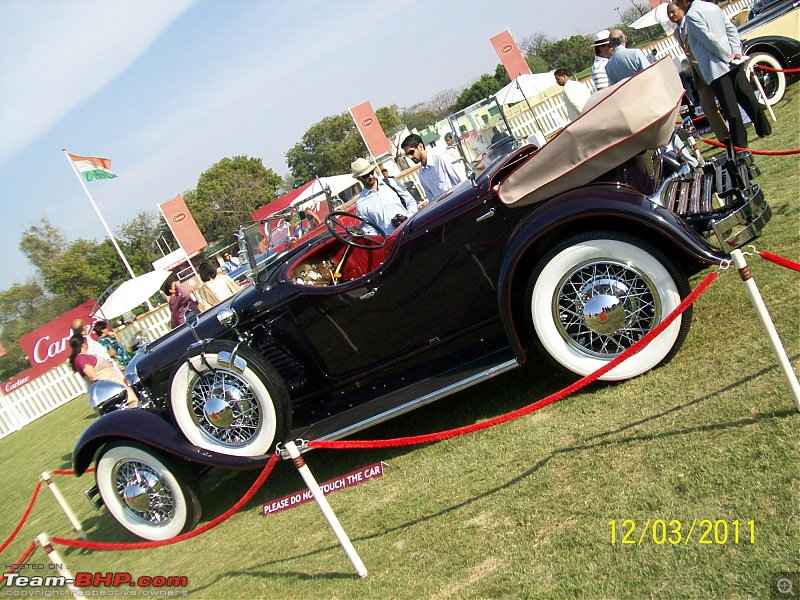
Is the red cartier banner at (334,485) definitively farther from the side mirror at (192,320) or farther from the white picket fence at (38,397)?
the white picket fence at (38,397)

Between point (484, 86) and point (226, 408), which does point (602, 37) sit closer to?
point (226, 408)

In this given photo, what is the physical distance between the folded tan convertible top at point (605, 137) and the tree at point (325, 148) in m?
55.5

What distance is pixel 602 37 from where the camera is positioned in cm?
716

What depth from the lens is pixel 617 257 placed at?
Result: 11.2 ft

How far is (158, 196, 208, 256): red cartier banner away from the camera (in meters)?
21.4

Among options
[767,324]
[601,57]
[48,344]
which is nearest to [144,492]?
[767,324]

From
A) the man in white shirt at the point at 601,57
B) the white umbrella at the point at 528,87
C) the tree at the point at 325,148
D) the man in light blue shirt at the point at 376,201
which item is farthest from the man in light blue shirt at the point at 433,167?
the tree at the point at 325,148

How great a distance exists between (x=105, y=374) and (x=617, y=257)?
271 inches

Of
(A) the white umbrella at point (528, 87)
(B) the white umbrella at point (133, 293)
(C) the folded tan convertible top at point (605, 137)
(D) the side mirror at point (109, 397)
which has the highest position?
(A) the white umbrella at point (528, 87)

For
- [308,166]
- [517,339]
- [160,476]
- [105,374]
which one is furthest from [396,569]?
[308,166]

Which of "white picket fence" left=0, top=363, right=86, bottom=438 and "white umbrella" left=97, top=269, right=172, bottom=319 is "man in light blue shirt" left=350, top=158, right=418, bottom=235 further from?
"white picket fence" left=0, top=363, right=86, bottom=438

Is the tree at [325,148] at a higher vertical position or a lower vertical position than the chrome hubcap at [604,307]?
higher

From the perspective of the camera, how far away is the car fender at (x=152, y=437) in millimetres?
4336

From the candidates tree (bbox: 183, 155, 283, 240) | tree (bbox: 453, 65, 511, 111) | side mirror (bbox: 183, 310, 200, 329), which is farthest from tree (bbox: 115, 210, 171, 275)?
side mirror (bbox: 183, 310, 200, 329)
